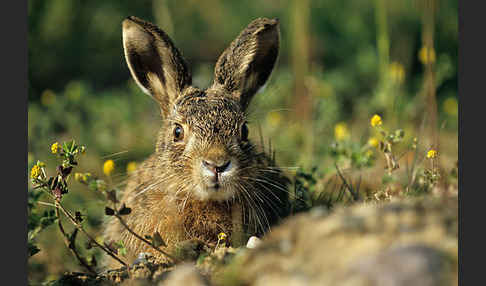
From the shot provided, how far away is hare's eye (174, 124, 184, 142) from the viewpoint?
4.77m

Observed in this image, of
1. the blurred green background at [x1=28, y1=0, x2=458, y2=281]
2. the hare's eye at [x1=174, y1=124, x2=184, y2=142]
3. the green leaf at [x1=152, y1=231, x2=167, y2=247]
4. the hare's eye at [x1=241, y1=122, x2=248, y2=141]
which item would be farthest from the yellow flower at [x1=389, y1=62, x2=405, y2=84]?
the green leaf at [x1=152, y1=231, x2=167, y2=247]

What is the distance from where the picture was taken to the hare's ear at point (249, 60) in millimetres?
5082

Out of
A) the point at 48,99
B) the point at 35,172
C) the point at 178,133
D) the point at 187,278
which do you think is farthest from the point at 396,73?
the point at 187,278

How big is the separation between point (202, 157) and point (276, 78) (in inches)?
184

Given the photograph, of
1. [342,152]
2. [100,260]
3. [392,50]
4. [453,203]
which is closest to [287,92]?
[392,50]

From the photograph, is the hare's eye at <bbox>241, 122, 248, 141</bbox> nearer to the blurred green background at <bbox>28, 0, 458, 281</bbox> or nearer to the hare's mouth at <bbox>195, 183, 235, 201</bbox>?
the blurred green background at <bbox>28, 0, 458, 281</bbox>

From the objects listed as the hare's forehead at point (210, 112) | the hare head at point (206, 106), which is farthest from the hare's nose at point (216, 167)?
the hare's forehead at point (210, 112)

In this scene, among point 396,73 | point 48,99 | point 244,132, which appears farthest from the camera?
point 48,99

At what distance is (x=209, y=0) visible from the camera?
10820mm

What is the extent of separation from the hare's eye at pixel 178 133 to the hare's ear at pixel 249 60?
23.9 inches

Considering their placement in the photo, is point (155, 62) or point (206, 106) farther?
point (155, 62)

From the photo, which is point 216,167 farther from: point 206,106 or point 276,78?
point 276,78

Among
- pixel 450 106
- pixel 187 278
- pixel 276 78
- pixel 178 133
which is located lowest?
pixel 187 278

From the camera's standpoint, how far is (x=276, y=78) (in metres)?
8.71
